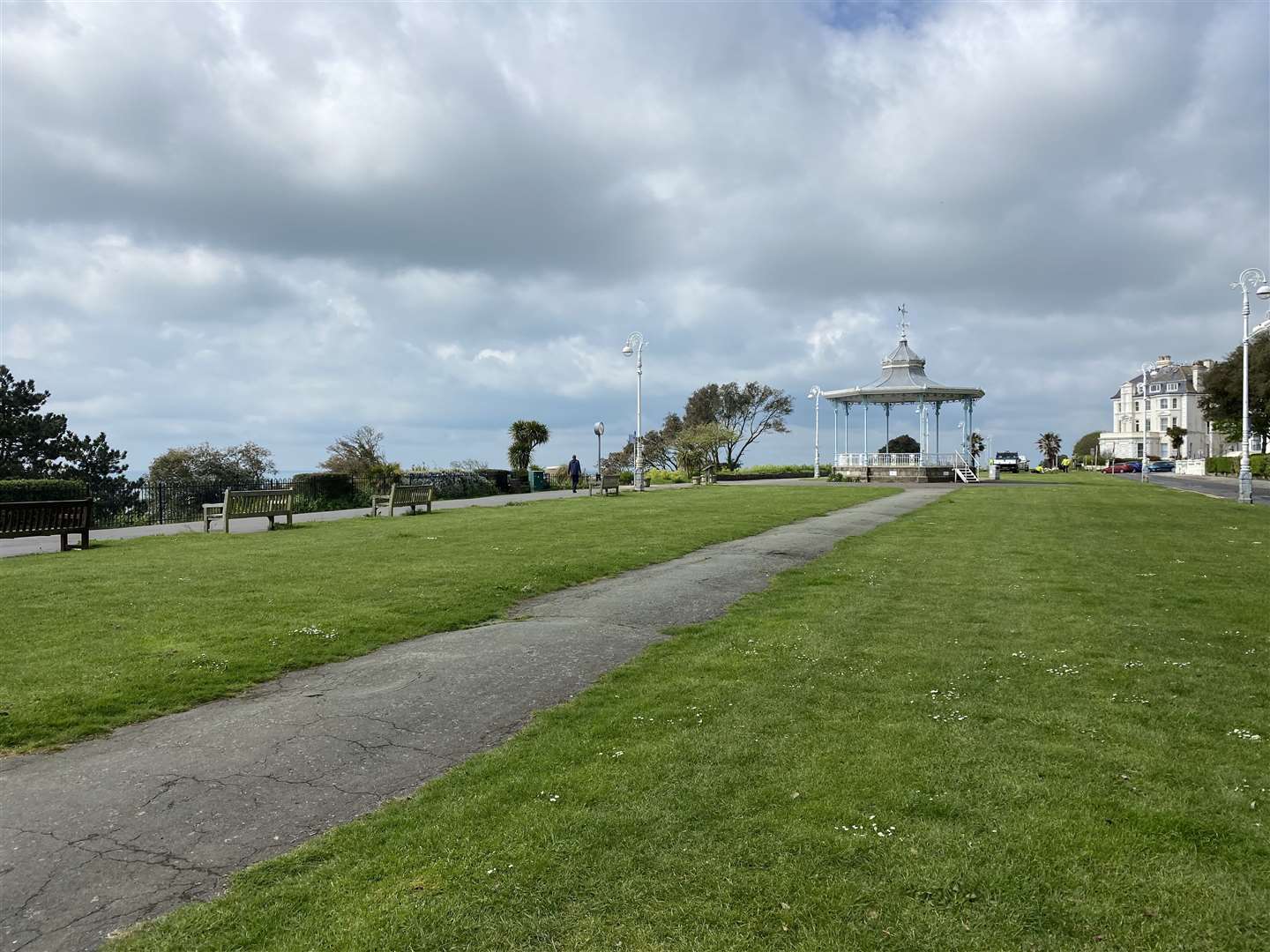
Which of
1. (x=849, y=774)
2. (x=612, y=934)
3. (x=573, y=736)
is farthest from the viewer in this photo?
(x=573, y=736)

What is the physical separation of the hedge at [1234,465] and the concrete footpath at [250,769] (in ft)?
228

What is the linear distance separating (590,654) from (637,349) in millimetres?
37021

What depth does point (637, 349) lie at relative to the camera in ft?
143

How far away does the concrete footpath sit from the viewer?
3631mm

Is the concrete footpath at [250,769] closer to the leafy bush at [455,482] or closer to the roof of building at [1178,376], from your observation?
the leafy bush at [455,482]

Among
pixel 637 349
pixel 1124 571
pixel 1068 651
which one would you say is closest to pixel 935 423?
pixel 637 349

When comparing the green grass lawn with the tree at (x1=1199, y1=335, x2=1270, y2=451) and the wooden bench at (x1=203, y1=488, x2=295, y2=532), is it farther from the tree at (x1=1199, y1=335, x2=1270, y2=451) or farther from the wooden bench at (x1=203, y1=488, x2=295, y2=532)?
the tree at (x1=1199, y1=335, x2=1270, y2=451)

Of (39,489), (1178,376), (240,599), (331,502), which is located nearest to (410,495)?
(331,502)

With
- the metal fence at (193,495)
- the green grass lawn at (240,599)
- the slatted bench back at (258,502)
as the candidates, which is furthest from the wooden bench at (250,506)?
the metal fence at (193,495)

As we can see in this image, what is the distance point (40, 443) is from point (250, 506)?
2109 cm

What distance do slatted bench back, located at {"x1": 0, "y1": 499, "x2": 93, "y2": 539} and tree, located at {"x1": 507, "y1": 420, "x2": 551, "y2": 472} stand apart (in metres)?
30.3

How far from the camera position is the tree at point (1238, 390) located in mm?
51625

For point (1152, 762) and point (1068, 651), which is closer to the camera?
point (1152, 762)

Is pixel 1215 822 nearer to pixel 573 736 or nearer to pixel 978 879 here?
pixel 978 879
